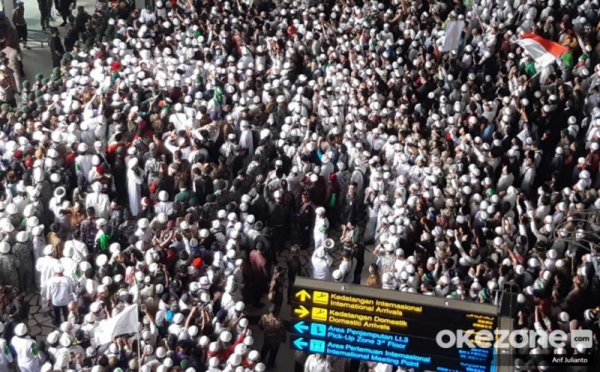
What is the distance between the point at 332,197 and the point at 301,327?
5459mm

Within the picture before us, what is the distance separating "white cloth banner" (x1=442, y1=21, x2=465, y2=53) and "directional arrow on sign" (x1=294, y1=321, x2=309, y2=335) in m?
9.88

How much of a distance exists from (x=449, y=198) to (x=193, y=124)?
5141 mm

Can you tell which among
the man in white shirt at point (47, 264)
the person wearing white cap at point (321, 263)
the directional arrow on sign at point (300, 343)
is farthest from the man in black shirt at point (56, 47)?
the directional arrow on sign at point (300, 343)

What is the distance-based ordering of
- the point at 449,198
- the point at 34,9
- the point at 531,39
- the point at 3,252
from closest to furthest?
the point at 3,252
the point at 449,198
the point at 531,39
the point at 34,9

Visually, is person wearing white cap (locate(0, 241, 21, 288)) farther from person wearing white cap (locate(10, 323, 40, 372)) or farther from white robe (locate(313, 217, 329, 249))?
white robe (locate(313, 217, 329, 249))

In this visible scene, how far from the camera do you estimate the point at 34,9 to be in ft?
78.4

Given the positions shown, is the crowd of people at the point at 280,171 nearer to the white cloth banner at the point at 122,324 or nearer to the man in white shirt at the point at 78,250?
the man in white shirt at the point at 78,250

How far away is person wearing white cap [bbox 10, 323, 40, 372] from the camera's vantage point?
11680 mm

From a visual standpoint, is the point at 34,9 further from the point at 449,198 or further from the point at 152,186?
the point at 449,198

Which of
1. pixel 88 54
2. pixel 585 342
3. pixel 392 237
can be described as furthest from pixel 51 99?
pixel 585 342

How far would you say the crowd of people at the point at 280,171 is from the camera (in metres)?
12.4

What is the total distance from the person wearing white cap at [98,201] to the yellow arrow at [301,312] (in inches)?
215

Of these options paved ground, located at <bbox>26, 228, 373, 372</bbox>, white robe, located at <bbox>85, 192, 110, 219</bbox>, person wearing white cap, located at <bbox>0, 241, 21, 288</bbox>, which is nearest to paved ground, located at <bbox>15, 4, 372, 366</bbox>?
paved ground, located at <bbox>26, 228, 373, 372</bbox>

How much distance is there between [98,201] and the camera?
47.2ft
